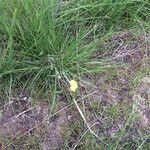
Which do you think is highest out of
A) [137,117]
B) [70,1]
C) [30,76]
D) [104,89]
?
[70,1]

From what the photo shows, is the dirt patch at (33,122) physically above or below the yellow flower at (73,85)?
below

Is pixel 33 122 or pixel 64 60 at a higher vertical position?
pixel 64 60

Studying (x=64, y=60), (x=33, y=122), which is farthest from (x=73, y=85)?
(x=33, y=122)

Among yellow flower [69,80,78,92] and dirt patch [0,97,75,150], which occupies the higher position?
yellow flower [69,80,78,92]

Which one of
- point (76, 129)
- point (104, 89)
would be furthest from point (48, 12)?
point (76, 129)

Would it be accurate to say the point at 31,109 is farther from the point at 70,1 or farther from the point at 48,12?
the point at 70,1

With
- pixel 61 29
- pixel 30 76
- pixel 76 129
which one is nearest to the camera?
pixel 76 129

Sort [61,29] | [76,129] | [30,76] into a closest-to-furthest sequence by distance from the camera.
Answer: [76,129] → [30,76] → [61,29]

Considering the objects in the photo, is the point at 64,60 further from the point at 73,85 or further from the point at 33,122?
the point at 33,122
